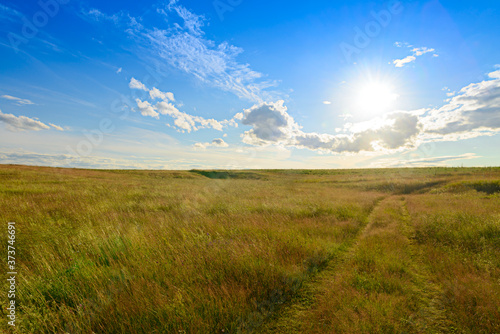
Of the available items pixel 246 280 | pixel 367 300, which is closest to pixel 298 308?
pixel 246 280

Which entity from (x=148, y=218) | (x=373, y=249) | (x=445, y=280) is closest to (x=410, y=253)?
(x=373, y=249)

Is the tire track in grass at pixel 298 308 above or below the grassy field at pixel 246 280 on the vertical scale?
below

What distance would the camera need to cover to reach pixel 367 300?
3863 millimetres

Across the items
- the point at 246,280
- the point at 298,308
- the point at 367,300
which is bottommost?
the point at 298,308

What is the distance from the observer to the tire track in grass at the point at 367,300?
133 inches

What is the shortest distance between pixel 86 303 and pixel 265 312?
117 inches

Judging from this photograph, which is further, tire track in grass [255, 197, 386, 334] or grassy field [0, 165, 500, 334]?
tire track in grass [255, 197, 386, 334]

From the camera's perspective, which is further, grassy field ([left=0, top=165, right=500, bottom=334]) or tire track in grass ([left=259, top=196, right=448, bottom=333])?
tire track in grass ([left=259, top=196, right=448, bottom=333])

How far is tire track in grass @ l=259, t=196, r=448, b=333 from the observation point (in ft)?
11.1

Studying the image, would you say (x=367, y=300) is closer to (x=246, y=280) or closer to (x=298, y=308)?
(x=298, y=308)

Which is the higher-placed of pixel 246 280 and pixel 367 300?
pixel 246 280

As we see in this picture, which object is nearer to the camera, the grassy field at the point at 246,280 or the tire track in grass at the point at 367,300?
the grassy field at the point at 246,280

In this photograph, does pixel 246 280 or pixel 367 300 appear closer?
pixel 367 300

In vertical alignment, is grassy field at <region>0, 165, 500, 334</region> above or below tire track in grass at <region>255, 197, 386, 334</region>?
above
